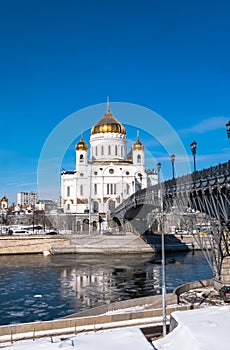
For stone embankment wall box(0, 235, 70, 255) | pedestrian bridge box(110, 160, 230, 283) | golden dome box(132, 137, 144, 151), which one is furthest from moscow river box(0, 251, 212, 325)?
golden dome box(132, 137, 144, 151)

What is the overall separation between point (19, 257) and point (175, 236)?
21.9 metres

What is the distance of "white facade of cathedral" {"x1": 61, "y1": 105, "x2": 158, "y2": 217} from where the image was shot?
230 feet

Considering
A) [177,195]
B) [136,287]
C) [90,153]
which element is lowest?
[136,287]

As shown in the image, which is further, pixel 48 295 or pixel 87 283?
pixel 87 283

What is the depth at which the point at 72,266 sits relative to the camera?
34531 mm

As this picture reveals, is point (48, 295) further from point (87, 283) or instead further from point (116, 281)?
point (116, 281)

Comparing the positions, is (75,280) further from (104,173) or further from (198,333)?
(104,173)

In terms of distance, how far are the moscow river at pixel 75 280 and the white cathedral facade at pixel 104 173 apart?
2818cm

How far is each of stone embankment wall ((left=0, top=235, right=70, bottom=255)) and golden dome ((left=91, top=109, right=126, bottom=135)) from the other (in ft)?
122

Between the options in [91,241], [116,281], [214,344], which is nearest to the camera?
[214,344]

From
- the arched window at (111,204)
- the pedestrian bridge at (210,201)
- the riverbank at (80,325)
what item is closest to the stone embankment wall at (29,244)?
the pedestrian bridge at (210,201)

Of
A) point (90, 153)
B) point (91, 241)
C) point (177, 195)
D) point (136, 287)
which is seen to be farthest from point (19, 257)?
point (90, 153)

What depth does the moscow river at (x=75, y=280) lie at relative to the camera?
62.9 ft

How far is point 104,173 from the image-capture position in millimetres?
71750
